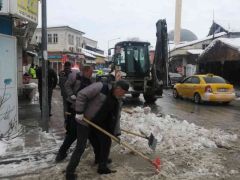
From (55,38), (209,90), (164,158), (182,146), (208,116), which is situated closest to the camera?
(164,158)

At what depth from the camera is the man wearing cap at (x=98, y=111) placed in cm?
600

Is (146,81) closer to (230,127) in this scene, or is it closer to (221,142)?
(230,127)

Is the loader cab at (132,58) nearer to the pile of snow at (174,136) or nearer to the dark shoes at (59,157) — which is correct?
the pile of snow at (174,136)

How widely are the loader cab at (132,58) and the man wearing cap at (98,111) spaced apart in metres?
13.1

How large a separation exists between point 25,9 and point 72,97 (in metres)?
2.97

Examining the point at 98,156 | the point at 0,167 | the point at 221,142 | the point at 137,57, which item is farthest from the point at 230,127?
the point at 137,57

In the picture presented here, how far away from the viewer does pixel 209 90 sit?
59.6 feet

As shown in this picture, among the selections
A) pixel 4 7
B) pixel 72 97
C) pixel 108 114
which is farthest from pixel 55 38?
pixel 108 114

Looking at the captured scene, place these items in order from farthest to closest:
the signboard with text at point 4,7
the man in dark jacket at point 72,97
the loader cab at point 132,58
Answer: the loader cab at point 132,58, the signboard with text at point 4,7, the man in dark jacket at point 72,97

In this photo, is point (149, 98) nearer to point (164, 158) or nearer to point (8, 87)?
point (8, 87)

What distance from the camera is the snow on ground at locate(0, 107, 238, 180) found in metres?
6.52

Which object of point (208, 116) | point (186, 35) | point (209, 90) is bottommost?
point (208, 116)

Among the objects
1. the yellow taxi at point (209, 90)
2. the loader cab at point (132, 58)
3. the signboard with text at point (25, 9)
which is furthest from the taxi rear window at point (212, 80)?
the signboard with text at point (25, 9)

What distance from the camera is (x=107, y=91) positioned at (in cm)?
616
